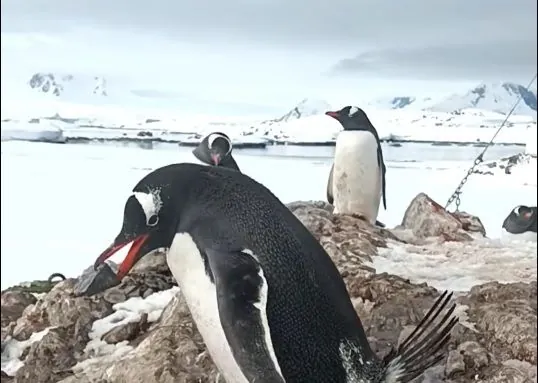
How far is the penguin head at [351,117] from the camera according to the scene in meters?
1.44

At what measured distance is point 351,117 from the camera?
1481 millimetres

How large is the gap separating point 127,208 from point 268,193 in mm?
211

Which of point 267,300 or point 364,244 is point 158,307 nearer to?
point 364,244

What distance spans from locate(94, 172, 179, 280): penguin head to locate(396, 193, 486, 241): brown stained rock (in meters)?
0.58

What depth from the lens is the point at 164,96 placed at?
4.88 ft

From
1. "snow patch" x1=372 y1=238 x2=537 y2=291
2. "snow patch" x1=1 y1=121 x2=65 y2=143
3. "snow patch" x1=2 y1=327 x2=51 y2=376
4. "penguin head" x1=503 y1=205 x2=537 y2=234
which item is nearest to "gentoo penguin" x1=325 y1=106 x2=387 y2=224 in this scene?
"snow patch" x1=372 y1=238 x2=537 y2=291

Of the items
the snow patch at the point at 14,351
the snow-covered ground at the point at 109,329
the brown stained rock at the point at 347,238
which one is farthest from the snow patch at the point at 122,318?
the brown stained rock at the point at 347,238

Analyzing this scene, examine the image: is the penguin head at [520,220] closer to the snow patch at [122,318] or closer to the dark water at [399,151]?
the dark water at [399,151]

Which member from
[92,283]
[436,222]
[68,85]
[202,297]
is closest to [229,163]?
[202,297]

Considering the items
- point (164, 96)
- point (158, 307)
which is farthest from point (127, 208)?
point (158, 307)

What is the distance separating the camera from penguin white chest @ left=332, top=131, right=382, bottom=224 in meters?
1.77

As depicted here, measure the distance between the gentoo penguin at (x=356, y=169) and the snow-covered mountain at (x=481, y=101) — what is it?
62 mm

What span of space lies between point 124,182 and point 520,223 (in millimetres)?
940

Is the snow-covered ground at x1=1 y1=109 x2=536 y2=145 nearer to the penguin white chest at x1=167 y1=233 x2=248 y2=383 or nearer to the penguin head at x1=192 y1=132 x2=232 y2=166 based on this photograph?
the penguin head at x1=192 y1=132 x2=232 y2=166
